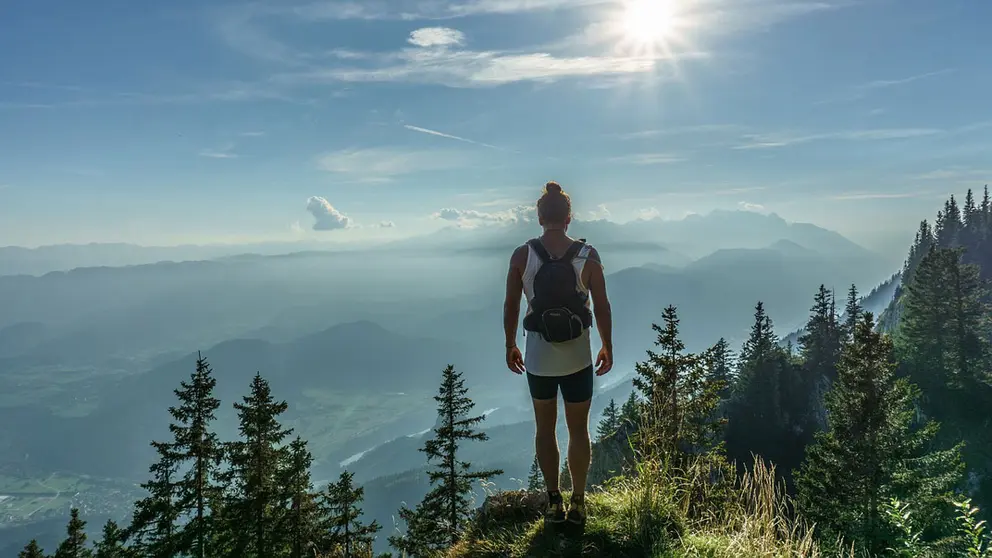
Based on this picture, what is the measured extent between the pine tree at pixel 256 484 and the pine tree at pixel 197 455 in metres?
0.67

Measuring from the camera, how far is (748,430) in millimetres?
46844

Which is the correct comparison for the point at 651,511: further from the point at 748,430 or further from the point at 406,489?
the point at 406,489

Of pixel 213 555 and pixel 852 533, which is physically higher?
pixel 852 533

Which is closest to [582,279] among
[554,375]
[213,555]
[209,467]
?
[554,375]

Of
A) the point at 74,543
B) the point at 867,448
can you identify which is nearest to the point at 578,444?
the point at 867,448

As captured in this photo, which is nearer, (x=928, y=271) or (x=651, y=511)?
(x=651, y=511)

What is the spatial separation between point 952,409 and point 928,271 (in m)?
11.1

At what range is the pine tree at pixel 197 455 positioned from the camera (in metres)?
18.6

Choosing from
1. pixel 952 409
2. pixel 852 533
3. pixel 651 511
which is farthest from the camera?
pixel 952 409

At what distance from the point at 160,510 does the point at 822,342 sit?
5692cm

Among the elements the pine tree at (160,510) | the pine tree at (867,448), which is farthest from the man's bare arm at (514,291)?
the pine tree at (160,510)

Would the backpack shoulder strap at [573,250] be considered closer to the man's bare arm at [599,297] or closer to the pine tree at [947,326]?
the man's bare arm at [599,297]

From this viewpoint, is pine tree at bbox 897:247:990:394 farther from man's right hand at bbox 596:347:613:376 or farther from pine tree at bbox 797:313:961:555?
man's right hand at bbox 596:347:613:376

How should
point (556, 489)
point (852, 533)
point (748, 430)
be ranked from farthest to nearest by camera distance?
1. point (748, 430)
2. point (852, 533)
3. point (556, 489)
